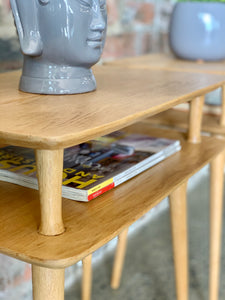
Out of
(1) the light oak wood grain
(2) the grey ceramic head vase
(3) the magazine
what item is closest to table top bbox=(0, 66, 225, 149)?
(2) the grey ceramic head vase

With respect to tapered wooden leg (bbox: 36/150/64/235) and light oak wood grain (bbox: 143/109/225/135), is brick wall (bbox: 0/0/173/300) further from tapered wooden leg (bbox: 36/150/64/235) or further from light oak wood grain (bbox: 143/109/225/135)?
tapered wooden leg (bbox: 36/150/64/235)

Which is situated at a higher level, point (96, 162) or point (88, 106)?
point (88, 106)

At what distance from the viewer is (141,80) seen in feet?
3.02

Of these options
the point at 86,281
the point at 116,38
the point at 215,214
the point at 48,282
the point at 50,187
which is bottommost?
the point at 86,281

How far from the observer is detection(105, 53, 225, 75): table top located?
1.19 m

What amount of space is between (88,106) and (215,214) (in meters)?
0.69

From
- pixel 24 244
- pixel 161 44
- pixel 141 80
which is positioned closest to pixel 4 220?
pixel 24 244

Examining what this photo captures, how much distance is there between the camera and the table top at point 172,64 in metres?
1.19

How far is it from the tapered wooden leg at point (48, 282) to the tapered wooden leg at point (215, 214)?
632 millimetres

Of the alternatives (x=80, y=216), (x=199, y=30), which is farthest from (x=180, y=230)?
(x=199, y=30)

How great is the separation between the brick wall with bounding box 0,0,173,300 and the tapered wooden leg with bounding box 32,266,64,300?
677 millimetres

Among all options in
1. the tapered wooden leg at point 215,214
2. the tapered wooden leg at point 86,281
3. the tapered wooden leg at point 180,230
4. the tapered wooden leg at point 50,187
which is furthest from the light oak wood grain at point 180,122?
the tapered wooden leg at point 50,187

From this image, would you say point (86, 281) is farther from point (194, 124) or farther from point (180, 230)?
point (194, 124)

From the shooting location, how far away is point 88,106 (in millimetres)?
650
